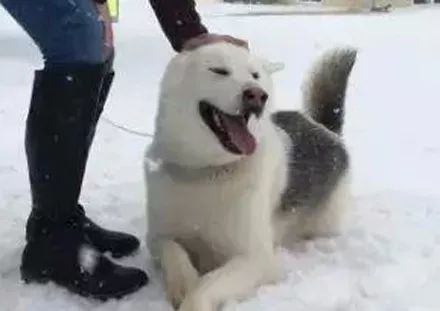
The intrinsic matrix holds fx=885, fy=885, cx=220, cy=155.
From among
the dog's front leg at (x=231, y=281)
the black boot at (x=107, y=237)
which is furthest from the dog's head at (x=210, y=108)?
the dog's front leg at (x=231, y=281)

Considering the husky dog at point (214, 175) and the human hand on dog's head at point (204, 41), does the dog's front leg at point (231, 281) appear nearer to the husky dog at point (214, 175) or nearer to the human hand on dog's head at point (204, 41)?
the husky dog at point (214, 175)

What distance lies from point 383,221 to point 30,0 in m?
1.53

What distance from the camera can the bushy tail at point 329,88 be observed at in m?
3.31

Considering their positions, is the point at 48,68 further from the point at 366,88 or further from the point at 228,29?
the point at 228,29

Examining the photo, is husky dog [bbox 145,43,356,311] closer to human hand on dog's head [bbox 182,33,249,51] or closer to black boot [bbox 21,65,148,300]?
human hand on dog's head [bbox 182,33,249,51]

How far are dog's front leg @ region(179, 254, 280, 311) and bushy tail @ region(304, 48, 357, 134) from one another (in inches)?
40.8

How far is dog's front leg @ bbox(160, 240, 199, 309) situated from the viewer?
2.29m

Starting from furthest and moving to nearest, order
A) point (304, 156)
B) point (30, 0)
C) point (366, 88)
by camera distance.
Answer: point (366, 88), point (304, 156), point (30, 0)

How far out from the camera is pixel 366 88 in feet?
24.0

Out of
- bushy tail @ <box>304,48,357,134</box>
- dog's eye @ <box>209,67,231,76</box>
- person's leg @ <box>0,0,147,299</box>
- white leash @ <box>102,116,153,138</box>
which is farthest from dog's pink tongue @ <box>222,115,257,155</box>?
white leash @ <box>102,116,153,138</box>

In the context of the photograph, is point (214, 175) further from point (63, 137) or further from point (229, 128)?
point (63, 137)

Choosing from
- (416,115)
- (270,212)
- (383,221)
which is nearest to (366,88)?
(416,115)

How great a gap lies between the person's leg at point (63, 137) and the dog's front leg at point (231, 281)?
8.4 inches

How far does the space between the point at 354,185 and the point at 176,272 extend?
1.49 metres
